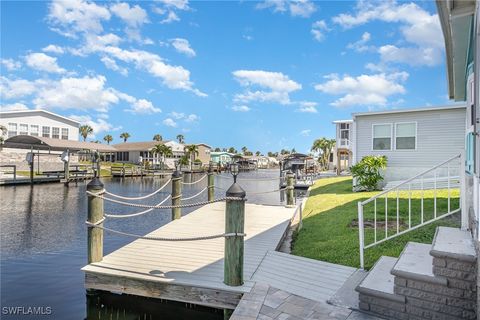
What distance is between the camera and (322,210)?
11172mm

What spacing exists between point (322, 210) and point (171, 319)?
775cm

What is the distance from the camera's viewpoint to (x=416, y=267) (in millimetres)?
3557

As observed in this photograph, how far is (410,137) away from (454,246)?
13302 millimetres

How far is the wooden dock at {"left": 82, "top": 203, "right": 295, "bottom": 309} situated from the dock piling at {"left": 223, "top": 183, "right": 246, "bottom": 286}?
5.5 inches

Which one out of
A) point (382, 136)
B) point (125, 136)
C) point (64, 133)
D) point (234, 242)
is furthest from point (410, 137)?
point (125, 136)

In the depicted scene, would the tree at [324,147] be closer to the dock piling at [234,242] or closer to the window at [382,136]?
the window at [382,136]

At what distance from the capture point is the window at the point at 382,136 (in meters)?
15.7

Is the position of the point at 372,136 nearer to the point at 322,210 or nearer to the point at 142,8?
the point at 322,210

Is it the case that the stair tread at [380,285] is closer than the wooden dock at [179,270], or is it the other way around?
the stair tread at [380,285]

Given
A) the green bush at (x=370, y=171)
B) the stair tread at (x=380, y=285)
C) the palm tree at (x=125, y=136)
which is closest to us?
the stair tread at (x=380, y=285)

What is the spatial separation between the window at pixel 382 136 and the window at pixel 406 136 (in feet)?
1.04

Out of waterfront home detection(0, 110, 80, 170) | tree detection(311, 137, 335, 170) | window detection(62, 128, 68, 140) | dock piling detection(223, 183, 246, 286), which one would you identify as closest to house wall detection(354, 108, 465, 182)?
dock piling detection(223, 183, 246, 286)

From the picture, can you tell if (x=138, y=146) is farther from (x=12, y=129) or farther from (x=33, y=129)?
(x=12, y=129)

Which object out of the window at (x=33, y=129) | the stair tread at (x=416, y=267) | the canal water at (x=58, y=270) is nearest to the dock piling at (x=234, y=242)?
the canal water at (x=58, y=270)
